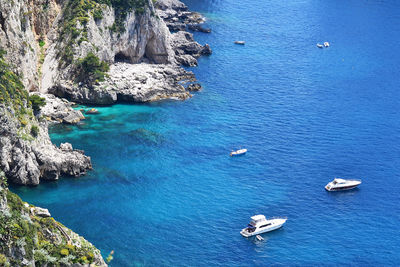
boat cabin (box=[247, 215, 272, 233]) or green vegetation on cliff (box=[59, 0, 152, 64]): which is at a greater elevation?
green vegetation on cliff (box=[59, 0, 152, 64])

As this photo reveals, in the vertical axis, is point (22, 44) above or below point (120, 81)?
above

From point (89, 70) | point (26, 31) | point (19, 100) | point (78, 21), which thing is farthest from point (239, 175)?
point (26, 31)

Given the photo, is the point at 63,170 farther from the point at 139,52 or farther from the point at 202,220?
the point at 139,52

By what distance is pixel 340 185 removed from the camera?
4906 inches

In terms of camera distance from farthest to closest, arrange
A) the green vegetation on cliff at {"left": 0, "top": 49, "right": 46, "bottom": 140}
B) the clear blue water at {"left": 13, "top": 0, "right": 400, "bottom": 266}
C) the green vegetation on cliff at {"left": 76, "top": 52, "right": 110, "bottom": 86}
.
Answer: the green vegetation on cliff at {"left": 76, "top": 52, "right": 110, "bottom": 86}, the green vegetation on cliff at {"left": 0, "top": 49, "right": 46, "bottom": 140}, the clear blue water at {"left": 13, "top": 0, "right": 400, "bottom": 266}

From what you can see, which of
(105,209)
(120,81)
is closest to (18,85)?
(105,209)

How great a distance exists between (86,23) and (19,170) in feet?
171

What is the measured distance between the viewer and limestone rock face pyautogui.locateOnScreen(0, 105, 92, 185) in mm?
105500

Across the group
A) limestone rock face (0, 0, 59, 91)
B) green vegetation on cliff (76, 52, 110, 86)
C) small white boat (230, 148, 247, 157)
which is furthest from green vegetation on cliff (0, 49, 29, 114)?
small white boat (230, 148, 247, 157)

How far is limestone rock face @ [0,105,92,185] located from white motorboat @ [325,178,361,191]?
4780 centimetres

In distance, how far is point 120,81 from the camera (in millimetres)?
151500

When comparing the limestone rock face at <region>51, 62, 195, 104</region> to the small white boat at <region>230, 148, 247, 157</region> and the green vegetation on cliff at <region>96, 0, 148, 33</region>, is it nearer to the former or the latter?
the green vegetation on cliff at <region>96, 0, 148, 33</region>

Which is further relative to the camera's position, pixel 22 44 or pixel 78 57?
pixel 78 57

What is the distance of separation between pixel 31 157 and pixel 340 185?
197 feet
